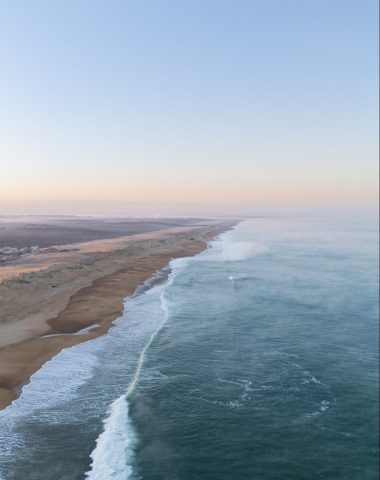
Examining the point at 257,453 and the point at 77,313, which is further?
the point at 77,313

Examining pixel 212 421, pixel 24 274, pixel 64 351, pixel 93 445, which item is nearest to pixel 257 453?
pixel 212 421

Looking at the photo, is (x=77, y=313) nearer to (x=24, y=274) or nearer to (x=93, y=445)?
(x=24, y=274)

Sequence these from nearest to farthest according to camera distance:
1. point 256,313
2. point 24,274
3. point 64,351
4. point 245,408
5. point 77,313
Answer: point 245,408 → point 64,351 → point 77,313 → point 256,313 → point 24,274

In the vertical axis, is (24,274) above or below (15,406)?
above

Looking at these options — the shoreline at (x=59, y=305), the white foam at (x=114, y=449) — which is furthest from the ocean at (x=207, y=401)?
the shoreline at (x=59, y=305)

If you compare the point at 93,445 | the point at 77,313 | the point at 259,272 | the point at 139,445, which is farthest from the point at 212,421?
the point at 259,272

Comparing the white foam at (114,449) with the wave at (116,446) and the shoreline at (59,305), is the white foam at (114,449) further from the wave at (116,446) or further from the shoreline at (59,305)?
the shoreline at (59,305)

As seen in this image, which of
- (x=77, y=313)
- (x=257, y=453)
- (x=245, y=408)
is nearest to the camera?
(x=257, y=453)

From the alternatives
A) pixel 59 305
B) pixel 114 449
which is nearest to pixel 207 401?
pixel 114 449

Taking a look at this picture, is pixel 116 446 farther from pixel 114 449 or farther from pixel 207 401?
pixel 207 401
